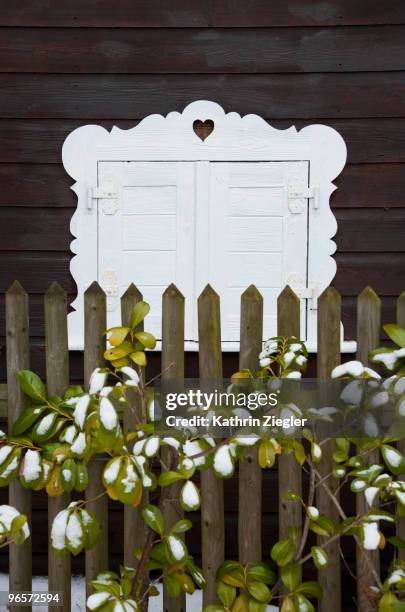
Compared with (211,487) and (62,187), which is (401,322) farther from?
(62,187)

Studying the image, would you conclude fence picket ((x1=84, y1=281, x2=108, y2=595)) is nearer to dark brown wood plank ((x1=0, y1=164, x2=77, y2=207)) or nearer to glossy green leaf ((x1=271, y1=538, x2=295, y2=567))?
glossy green leaf ((x1=271, y1=538, x2=295, y2=567))

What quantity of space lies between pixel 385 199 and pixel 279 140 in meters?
0.61

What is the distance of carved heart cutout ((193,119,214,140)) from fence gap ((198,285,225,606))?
1586 mm

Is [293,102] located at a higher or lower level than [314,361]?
higher

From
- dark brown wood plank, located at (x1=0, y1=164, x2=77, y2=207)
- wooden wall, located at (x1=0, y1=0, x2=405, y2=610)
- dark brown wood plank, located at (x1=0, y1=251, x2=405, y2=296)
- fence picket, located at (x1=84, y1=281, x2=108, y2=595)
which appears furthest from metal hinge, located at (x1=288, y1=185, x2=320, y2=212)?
fence picket, located at (x1=84, y1=281, x2=108, y2=595)

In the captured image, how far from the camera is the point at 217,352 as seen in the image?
7.61ft

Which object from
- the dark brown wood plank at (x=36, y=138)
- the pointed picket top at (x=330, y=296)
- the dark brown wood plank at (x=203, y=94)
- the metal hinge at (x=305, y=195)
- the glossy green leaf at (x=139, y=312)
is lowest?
the glossy green leaf at (x=139, y=312)

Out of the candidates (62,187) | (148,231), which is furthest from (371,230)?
(62,187)

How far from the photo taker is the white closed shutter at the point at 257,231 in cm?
358

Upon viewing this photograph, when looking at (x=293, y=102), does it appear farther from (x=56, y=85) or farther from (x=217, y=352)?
(x=217, y=352)

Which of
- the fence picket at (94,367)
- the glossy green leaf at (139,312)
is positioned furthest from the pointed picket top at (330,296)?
the fence picket at (94,367)

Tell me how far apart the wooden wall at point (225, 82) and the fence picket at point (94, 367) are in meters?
1.32

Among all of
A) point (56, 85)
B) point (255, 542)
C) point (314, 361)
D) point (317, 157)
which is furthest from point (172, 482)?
point (56, 85)

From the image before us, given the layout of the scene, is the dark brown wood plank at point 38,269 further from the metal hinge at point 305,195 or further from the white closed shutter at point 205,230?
the metal hinge at point 305,195
